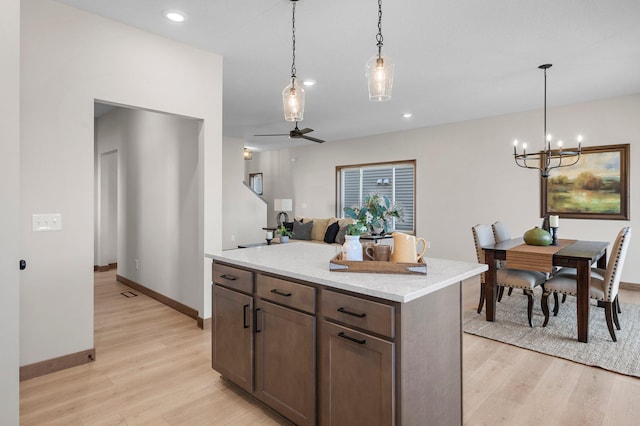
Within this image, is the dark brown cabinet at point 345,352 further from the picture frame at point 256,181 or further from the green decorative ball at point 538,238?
the picture frame at point 256,181

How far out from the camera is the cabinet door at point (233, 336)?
2.08 m

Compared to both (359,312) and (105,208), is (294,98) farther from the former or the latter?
(105,208)

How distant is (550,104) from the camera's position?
16.9 feet

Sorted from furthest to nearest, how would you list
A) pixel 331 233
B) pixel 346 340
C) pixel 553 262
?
pixel 331 233 → pixel 553 262 → pixel 346 340

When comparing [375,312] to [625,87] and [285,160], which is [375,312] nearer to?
[625,87]

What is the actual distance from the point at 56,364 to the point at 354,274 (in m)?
2.39

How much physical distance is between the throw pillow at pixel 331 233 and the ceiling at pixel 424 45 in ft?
8.94

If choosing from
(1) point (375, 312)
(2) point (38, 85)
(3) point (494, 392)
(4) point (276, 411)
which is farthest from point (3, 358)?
(3) point (494, 392)

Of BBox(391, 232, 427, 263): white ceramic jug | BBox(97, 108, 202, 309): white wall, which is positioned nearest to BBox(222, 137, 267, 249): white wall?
BBox(97, 108, 202, 309): white wall

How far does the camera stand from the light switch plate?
2500 millimetres

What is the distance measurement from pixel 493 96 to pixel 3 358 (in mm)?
5385

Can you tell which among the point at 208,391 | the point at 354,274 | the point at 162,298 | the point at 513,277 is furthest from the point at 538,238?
the point at 162,298

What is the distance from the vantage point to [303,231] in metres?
7.78

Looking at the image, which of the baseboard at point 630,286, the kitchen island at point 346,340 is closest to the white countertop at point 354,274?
the kitchen island at point 346,340
